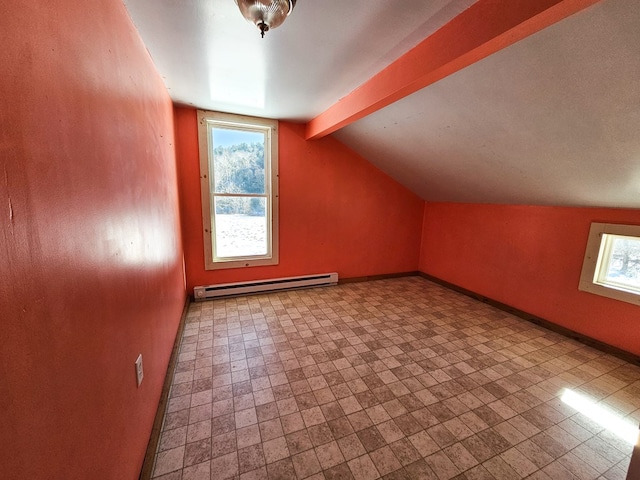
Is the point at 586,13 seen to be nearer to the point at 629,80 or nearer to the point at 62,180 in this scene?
the point at 629,80

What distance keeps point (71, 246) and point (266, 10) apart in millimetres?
1174

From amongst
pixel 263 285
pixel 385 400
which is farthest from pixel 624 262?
pixel 263 285

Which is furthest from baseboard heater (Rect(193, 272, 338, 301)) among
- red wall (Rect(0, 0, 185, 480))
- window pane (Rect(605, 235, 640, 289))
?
window pane (Rect(605, 235, 640, 289))

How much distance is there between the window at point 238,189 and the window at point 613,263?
129 inches

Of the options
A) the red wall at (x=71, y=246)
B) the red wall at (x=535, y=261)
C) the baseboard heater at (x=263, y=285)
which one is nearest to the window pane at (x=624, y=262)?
the red wall at (x=535, y=261)

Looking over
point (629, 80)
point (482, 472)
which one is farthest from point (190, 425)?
point (629, 80)

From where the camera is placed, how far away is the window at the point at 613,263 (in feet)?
7.11

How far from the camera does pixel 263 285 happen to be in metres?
3.31

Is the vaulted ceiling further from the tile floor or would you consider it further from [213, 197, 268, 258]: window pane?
the tile floor

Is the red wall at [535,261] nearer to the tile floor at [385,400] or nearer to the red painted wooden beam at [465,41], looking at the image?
the tile floor at [385,400]

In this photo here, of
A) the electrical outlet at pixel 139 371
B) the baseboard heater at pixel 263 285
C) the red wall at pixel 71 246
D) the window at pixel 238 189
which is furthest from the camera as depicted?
the baseboard heater at pixel 263 285

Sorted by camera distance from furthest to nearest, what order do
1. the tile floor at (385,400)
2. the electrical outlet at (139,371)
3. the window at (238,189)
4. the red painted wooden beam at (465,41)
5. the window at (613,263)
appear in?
the window at (238,189)
the window at (613,263)
the tile floor at (385,400)
the electrical outlet at (139,371)
the red painted wooden beam at (465,41)

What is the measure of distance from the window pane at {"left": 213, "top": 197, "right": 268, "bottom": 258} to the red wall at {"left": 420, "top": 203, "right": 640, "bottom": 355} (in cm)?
278

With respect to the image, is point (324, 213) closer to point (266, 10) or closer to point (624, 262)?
point (266, 10)
